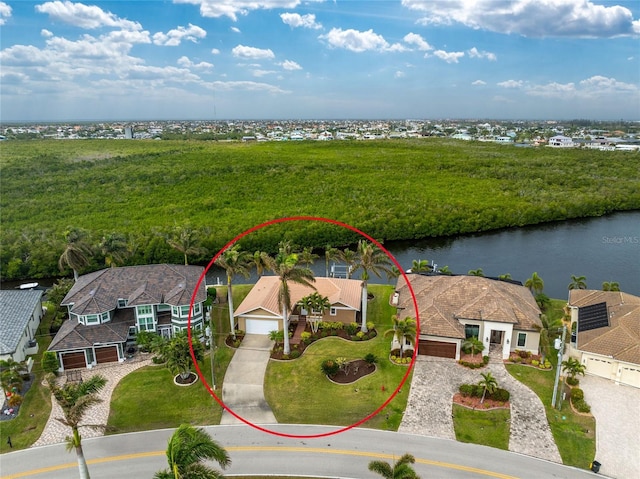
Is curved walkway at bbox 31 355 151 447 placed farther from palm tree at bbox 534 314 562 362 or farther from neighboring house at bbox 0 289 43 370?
palm tree at bbox 534 314 562 362

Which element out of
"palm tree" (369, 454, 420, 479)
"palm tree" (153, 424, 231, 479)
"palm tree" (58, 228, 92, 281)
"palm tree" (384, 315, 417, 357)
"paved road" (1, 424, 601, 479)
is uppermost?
"palm tree" (58, 228, 92, 281)

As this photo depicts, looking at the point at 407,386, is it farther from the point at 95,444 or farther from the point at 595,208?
the point at 595,208

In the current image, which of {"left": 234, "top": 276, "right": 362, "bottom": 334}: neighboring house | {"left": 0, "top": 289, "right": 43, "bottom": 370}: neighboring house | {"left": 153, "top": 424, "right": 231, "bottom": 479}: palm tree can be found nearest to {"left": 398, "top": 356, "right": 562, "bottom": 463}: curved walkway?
{"left": 234, "top": 276, "right": 362, "bottom": 334}: neighboring house

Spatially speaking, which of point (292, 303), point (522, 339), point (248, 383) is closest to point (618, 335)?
point (522, 339)

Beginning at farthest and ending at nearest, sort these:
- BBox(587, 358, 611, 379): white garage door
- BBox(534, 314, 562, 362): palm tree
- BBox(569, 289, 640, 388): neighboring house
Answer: BBox(534, 314, 562, 362): palm tree < BBox(587, 358, 611, 379): white garage door < BBox(569, 289, 640, 388): neighboring house

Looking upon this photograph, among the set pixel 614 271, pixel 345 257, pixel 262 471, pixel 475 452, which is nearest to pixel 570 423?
pixel 475 452

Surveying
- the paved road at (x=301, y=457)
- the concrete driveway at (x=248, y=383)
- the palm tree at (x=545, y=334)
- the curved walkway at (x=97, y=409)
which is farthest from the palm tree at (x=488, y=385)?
the curved walkway at (x=97, y=409)

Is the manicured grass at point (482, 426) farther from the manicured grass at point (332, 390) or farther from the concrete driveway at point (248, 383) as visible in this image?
the concrete driveway at point (248, 383)
